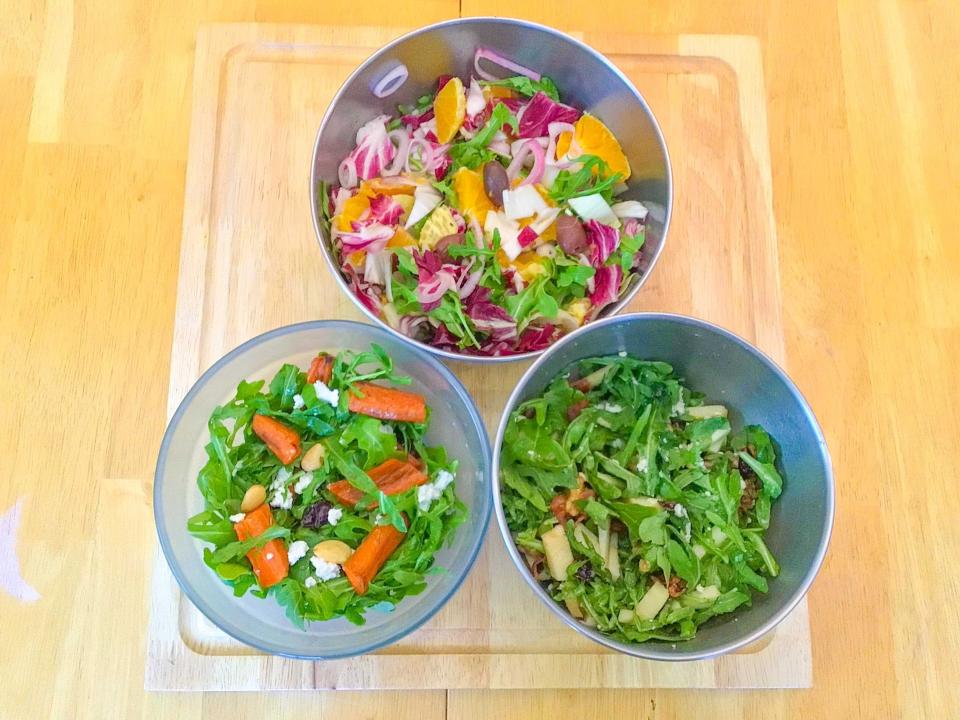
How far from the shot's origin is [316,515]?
3.16 feet

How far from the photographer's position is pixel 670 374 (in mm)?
1045

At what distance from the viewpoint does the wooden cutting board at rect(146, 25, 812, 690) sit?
40.9 inches

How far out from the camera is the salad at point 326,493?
938 millimetres

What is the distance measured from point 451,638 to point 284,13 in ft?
3.22

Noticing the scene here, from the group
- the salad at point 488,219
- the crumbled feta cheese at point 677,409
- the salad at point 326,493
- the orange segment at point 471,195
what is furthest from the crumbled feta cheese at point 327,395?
the crumbled feta cheese at point 677,409

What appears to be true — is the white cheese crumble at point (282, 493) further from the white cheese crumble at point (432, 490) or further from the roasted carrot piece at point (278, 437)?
the white cheese crumble at point (432, 490)

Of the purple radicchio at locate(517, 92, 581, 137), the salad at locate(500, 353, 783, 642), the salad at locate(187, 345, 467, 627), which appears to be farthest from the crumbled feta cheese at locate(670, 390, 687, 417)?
the purple radicchio at locate(517, 92, 581, 137)

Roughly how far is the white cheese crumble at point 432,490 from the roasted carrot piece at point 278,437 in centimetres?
17

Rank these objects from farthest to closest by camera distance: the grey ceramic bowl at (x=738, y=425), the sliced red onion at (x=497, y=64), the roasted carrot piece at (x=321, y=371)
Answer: the sliced red onion at (x=497, y=64) < the roasted carrot piece at (x=321, y=371) < the grey ceramic bowl at (x=738, y=425)

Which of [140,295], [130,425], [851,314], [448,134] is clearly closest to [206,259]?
[140,295]

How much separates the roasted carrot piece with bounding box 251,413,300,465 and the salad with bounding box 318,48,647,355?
19 cm

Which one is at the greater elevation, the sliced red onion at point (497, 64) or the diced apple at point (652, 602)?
the sliced red onion at point (497, 64)

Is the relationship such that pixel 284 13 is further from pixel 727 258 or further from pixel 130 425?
pixel 727 258

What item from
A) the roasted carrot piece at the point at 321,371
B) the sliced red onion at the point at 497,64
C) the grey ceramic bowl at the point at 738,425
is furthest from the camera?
the sliced red onion at the point at 497,64
